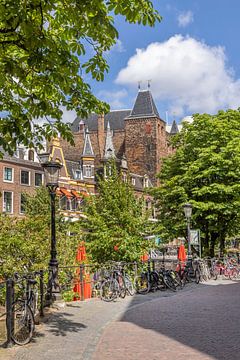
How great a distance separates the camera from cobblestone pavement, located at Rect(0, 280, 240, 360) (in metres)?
8.62

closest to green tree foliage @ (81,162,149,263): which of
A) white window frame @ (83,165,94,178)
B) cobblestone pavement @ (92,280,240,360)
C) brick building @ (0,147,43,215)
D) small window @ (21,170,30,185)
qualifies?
cobblestone pavement @ (92,280,240,360)

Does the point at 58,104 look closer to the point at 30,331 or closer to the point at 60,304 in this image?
the point at 30,331

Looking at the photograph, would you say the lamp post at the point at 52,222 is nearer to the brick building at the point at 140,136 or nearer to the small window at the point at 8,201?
the small window at the point at 8,201

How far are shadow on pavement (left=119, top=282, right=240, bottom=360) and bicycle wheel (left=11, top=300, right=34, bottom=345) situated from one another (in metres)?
2.12

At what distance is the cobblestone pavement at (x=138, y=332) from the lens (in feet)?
28.3

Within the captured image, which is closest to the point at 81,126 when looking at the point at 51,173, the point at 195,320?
the point at 51,173

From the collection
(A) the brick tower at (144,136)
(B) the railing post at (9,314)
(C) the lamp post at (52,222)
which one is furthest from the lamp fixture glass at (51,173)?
(A) the brick tower at (144,136)

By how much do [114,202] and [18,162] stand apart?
3198 centimetres

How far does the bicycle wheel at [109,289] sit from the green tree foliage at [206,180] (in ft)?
52.6

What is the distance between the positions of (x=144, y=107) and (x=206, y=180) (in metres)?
56.4

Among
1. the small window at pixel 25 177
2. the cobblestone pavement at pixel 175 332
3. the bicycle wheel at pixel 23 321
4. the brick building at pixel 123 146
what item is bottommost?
the cobblestone pavement at pixel 175 332

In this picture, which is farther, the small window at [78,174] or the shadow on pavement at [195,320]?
the small window at [78,174]

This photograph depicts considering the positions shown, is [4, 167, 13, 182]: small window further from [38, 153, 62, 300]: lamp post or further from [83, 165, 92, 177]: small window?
[38, 153, 62, 300]: lamp post

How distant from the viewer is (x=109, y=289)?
17.1 m
